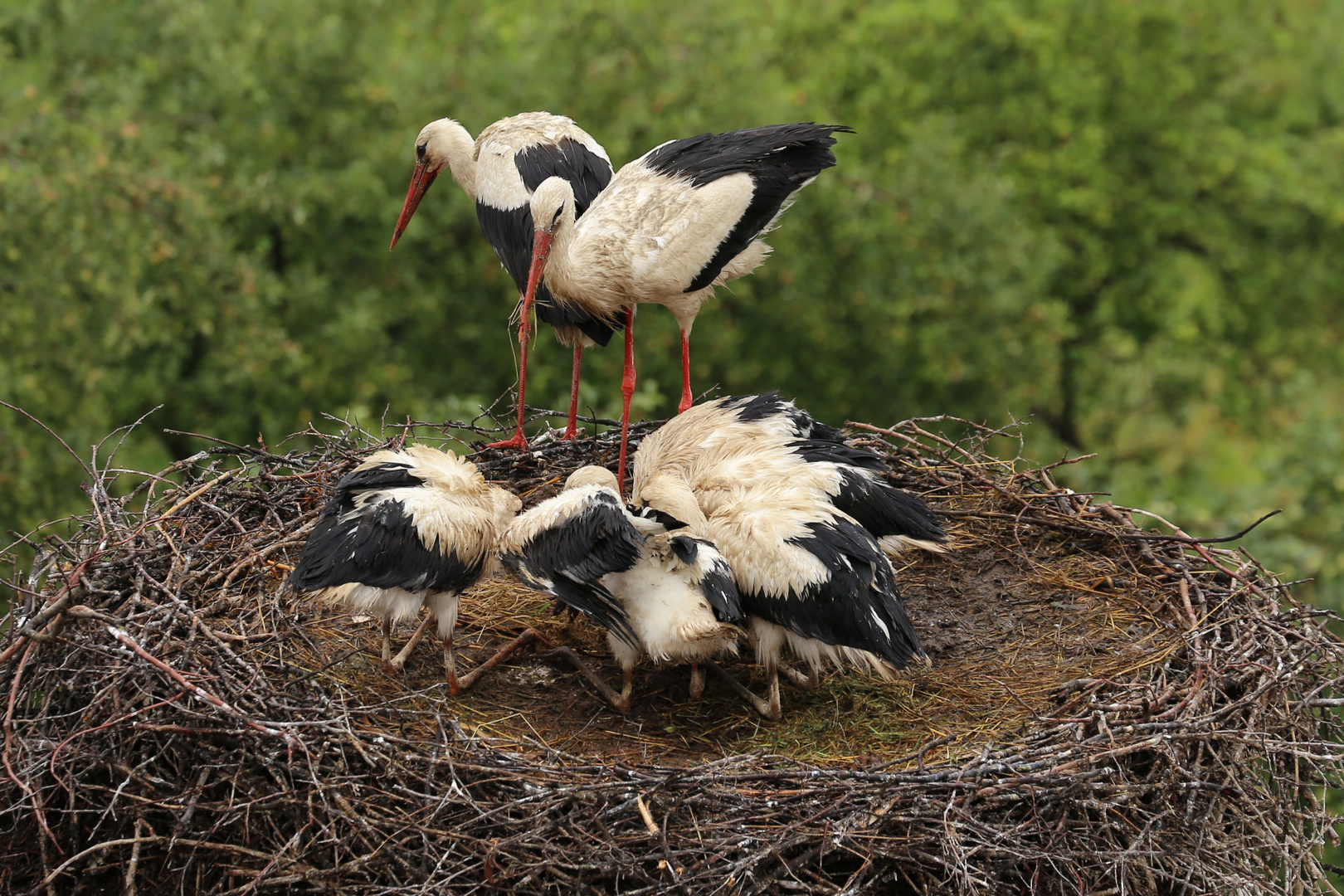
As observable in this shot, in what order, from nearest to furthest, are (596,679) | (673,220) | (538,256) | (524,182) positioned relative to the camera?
(596,679), (673,220), (538,256), (524,182)

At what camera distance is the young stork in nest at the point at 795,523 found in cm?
454

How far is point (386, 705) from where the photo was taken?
4340 mm

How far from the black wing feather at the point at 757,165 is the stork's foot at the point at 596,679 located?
1.75 m

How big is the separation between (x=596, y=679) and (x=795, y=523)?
1.05 metres

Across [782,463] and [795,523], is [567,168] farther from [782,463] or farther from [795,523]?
[795,523]

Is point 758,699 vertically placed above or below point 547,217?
below

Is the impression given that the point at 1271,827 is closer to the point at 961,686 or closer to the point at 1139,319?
the point at 961,686

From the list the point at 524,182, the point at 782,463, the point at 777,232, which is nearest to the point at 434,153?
the point at 524,182

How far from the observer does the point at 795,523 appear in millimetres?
4715

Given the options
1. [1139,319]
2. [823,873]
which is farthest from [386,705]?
[1139,319]

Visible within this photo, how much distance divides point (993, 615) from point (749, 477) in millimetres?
1397

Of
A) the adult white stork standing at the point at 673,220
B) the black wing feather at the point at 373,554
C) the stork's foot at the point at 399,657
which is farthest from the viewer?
the adult white stork standing at the point at 673,220

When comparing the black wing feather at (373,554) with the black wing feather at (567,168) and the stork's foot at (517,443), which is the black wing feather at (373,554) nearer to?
the stork's foot at (517,443)

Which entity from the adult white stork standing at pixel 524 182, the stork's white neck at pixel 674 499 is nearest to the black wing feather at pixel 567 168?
the adult white stork standing at pixel 524 182
